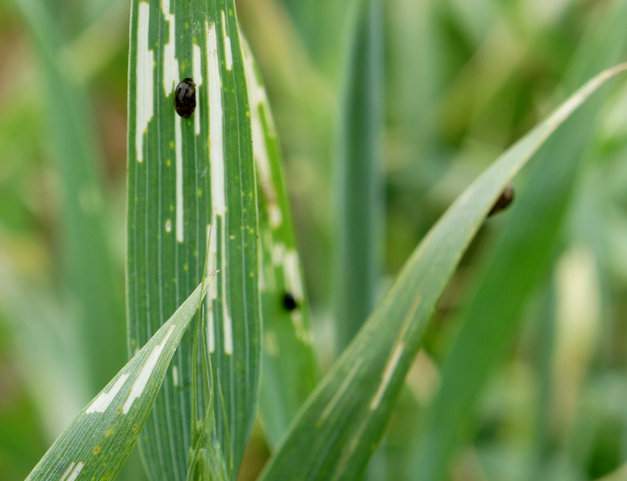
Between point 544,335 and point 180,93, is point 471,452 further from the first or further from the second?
point 180,93

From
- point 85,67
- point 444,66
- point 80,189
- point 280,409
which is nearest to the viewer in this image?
point 280,409

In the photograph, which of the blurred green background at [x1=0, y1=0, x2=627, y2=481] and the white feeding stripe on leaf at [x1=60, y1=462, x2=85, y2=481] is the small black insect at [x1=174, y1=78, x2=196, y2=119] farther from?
the blurred green background at [x1=0, y1=0, x2=627, y2=481]

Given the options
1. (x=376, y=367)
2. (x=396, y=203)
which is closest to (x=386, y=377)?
(x=376, y=367)

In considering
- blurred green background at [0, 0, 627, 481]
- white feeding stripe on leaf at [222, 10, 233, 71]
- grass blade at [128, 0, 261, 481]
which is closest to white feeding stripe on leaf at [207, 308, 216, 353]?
grass blade at [128, 0, 261, 481]

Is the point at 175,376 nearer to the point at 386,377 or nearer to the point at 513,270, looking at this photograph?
the point at 386,377

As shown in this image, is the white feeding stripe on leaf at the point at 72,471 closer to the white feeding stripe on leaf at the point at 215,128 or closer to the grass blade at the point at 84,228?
the white feeding stripe on leaf at the point at 215,128

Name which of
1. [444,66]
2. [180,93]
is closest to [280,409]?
[180,93]

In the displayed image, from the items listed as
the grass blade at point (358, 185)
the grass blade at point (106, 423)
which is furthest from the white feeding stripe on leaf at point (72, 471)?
the grass blade at point (358, 185)
